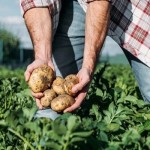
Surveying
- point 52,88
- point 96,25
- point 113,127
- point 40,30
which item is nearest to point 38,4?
point 40,30

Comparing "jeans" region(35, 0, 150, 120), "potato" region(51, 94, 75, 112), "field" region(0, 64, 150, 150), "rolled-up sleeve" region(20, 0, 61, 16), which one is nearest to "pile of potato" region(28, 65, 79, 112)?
"potato" region(51, 94, 75, 112)

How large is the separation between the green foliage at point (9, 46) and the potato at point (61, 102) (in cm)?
5366

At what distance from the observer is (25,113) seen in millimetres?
1887

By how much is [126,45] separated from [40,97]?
3.05 ft

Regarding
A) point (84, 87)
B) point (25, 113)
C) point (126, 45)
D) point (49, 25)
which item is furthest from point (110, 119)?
point (126, 45)

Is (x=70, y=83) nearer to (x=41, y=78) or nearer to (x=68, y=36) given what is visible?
(x=41, y=78)

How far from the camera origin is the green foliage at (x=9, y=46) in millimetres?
57044

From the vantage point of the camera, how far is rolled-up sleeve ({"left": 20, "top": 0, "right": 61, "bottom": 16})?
116 inches

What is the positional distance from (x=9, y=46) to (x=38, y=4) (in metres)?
57.2

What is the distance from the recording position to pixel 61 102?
2451mm

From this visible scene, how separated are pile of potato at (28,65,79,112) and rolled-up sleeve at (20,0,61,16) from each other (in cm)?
52

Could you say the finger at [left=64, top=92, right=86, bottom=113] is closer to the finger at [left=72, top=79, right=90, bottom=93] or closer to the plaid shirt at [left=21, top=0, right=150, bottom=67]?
the finger at [left=72, top=79, right=90, bottom=93]

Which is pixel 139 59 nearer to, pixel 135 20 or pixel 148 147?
pixel 135 20

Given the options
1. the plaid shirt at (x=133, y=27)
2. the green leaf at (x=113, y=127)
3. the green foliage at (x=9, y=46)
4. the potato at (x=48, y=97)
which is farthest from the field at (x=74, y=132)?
the green foliage at (x=9, y=46)
